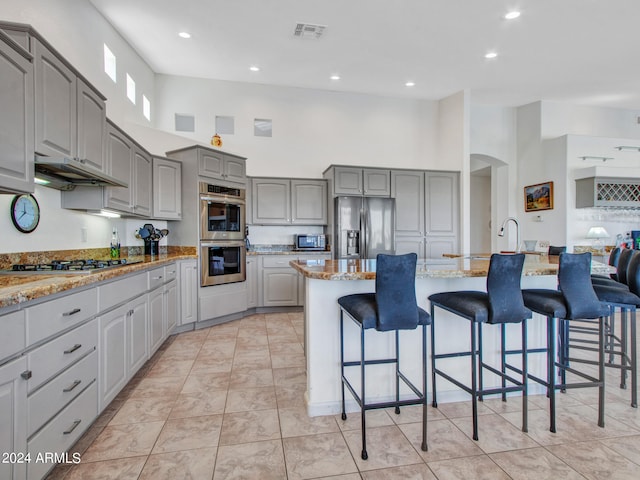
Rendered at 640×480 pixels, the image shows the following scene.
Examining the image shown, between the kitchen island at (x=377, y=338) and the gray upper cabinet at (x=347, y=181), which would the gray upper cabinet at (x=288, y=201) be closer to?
the gray upper cabinet at (x=347, y=181)

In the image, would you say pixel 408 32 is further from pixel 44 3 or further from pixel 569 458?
pixel 569 458

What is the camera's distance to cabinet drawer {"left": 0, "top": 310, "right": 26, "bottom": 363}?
3.82 ft

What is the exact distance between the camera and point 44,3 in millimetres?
2516

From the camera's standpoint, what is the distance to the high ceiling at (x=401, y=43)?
3424mm

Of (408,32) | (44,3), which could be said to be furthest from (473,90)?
(44,3)

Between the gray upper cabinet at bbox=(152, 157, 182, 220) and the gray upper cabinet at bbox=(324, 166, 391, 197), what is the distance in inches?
85.0

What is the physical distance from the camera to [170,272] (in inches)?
135

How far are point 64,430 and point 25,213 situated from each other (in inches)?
59.7

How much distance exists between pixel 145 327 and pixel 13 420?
151 centimetres

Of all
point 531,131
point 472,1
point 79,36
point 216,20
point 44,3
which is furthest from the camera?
point 531,131

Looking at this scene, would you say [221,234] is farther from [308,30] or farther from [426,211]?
[426,211]

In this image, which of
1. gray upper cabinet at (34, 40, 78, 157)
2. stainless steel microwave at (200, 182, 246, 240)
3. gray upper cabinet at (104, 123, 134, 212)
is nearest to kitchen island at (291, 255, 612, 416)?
gray upper cabinet at (34, 40, 78, 157)

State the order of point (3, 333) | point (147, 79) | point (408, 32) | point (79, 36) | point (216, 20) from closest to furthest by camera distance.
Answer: point (3, 333), point (79, 36), point (216, 20), point (408, 32), point (147, 79)

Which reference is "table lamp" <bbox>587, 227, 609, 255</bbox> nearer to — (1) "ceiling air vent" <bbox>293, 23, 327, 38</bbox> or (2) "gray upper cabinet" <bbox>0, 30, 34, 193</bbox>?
(1) "ceiling air vent" <bbox>293, 23, 327, 38</bbox>
